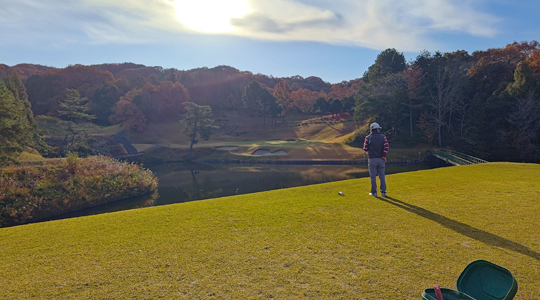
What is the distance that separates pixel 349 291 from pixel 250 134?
5966cm

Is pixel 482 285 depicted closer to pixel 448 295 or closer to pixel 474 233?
pixel 448 295

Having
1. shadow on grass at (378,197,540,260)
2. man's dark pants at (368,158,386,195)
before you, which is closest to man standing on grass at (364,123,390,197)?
man's dark pants at (368,158,386,195)

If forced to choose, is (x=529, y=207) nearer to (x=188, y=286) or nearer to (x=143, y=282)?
(x=188, y=286)

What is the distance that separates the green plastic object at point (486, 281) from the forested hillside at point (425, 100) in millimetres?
34974

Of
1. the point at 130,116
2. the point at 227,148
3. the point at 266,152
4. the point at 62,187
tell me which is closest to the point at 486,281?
the point at 62,187

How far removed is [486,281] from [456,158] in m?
28.7

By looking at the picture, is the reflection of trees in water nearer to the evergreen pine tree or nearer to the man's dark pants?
the evergreen pine tree

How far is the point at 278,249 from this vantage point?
4.99 meters

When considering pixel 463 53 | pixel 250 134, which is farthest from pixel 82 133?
pixel 463 53

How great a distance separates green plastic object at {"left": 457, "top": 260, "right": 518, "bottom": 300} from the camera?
8.70 feet

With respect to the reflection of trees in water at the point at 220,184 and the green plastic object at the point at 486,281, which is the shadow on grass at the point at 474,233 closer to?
the green plastic object at the point at 486,281

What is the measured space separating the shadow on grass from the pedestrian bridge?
63.5ft

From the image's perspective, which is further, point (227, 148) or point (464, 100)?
point (227, 148)

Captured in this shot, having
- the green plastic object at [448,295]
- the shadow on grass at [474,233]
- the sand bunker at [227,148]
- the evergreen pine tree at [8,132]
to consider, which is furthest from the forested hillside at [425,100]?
the green plastic object at [448,295]
